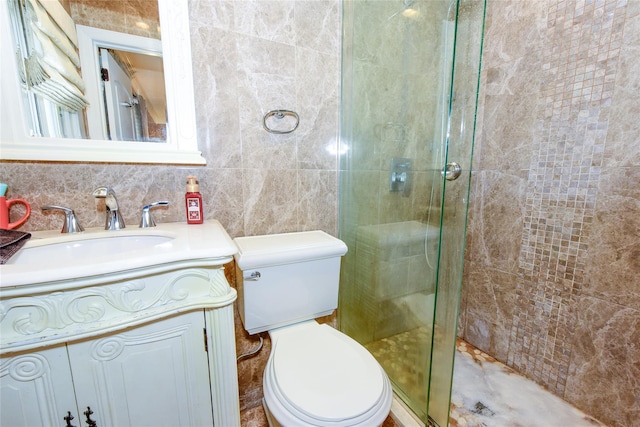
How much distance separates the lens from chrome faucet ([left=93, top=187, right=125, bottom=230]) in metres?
0.92

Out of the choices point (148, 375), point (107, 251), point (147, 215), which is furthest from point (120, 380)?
point (147, 215)

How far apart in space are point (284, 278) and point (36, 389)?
68cm

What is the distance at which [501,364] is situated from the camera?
147 centimetres

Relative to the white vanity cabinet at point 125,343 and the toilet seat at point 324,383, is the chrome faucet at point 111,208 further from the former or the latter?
the toilet seat at point 324,383

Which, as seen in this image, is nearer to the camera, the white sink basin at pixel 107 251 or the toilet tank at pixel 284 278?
the white sink basin at pixel 107 251

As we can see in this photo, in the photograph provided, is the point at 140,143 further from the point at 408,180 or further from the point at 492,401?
the point at 492,401

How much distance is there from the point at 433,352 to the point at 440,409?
23cm

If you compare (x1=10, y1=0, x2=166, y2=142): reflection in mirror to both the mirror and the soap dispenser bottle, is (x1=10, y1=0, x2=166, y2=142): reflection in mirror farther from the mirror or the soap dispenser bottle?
the soap dispenser bottle

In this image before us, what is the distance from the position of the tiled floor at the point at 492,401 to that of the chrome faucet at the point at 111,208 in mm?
1043

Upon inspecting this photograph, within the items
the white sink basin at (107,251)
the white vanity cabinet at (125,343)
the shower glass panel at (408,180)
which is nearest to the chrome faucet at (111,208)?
the white sink basin at (107,251)

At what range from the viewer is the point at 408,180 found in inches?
42.6

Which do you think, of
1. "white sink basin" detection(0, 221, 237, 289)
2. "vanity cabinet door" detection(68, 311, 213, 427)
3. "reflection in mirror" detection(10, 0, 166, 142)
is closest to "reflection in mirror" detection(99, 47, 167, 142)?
"reflection in mirror" detection(10, 0, 166, 142)

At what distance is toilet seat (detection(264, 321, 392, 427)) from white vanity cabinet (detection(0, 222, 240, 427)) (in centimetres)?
16

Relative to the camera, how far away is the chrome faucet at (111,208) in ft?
3.00
